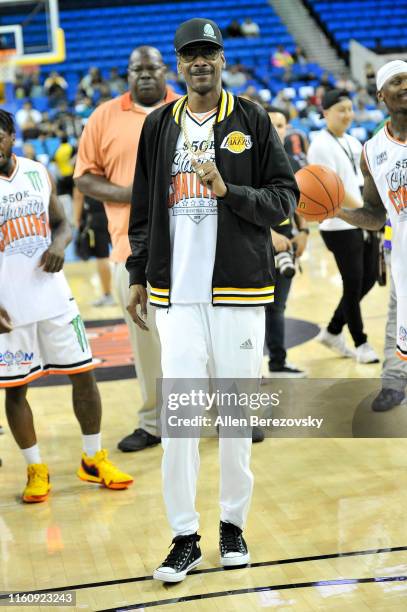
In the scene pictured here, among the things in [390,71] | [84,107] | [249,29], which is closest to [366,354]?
[390,71]

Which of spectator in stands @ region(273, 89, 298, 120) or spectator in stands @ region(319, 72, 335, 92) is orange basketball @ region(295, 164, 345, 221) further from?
spectator in stands @ region(319, 72, 335, 92)

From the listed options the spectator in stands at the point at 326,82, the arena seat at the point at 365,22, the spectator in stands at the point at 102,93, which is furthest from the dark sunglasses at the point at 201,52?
the arena seat at the point at 365,22

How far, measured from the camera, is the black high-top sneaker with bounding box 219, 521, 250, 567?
11.7 ft

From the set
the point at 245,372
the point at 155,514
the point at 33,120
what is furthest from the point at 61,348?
the point at 33,120

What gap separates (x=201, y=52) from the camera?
3.37 meters

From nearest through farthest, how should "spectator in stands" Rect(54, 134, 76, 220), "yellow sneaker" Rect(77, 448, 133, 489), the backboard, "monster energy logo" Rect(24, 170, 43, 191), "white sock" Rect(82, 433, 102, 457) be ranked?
"monster energy logo" Rect(24, 170, 43, 191) < "yellow sneaker" Rect(77, 448, 133, 489) < "white sock" Rect(82, 433, 102, 457) < "spectator in stands" Rect(54, 134, 76, 220) < the backboard

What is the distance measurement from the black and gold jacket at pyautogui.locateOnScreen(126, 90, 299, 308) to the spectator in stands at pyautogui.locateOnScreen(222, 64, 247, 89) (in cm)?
1933

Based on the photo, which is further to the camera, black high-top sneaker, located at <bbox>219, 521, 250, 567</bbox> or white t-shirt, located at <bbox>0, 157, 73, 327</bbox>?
white t-shirt, located at <bbox>0, 157, 73, 327</bbox>

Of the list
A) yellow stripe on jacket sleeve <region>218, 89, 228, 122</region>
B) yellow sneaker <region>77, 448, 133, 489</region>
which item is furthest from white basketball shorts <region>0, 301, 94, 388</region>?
yellow stripe on jacket sleeve <region>218, 89, 228, 122</region>

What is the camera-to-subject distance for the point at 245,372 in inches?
138

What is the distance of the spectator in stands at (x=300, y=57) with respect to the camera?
79.4 ft

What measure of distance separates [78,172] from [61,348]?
Answer: 1.21m

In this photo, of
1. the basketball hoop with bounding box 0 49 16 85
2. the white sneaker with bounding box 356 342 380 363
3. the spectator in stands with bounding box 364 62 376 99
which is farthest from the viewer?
the spectator in stands with bounding box 364 62 376 99

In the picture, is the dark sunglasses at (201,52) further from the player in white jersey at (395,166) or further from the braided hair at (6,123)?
the braided hair at (6,123)
